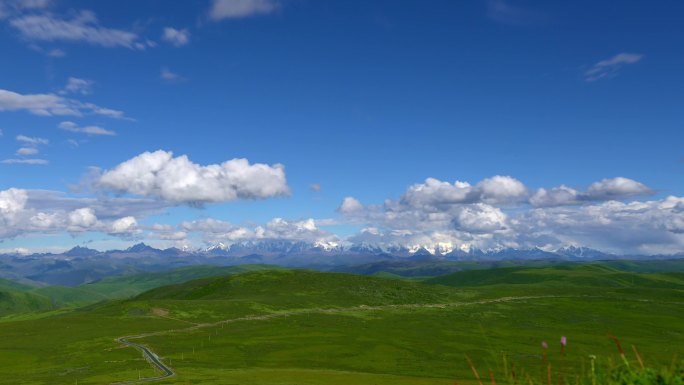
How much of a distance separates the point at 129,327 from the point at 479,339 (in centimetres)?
11722

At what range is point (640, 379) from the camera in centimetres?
905

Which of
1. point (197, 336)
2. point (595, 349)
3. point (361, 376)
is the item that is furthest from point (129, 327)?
point (595, 349)

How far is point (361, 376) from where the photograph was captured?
333 ft

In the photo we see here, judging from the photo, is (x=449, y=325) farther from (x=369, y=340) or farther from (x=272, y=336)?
(x=272, y=336)

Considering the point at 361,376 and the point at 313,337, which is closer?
the point at 361,376

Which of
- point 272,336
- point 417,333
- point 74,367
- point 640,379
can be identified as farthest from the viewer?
point 417,333

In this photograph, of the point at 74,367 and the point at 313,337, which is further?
the point at 313,337

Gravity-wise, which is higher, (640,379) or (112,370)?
(640,379)

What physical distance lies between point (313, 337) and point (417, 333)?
36515 mm

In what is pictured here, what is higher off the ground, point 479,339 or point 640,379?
point 640,379

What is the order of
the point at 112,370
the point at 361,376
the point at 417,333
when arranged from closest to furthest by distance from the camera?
the point at 361,376, the point at 112,370, the point at 417,333

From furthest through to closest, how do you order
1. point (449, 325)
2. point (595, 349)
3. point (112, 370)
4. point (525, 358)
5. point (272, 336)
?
point (449, 325) < point (272, 336) < point (595, 349) < point (525, 358) < point (112, 370)

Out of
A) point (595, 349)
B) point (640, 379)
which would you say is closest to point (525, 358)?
point (595, 349)

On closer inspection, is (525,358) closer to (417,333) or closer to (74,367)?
(417,333)
